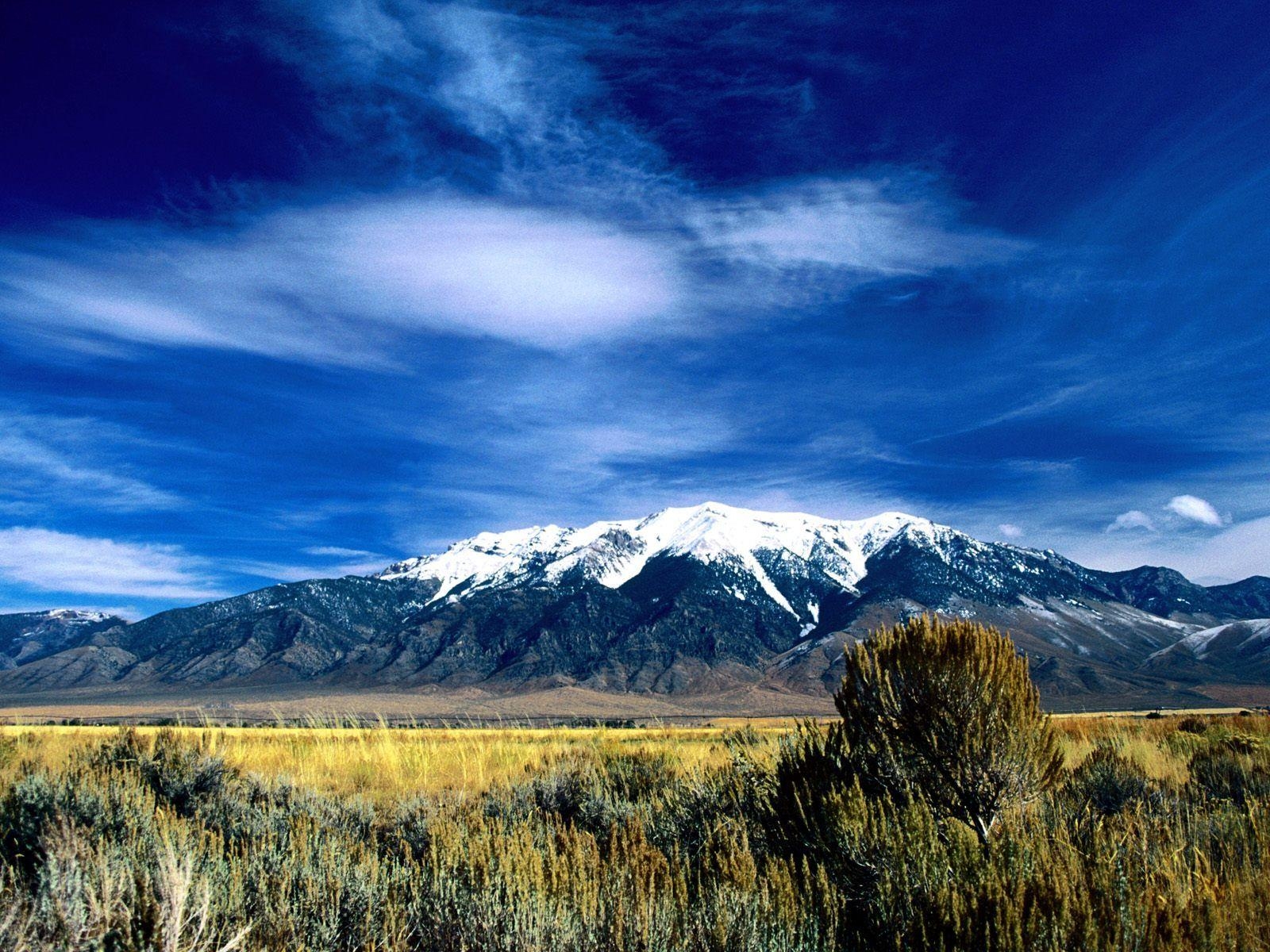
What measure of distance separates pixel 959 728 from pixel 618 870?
281 cm

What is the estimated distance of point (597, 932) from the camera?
3934mm

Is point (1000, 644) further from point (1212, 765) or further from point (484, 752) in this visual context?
point (484, 752)

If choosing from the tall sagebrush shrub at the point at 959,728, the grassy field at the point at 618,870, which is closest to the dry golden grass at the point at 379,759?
the grassy field at the point at 618,870

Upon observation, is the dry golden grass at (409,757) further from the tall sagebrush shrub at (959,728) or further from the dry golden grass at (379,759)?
the tall sagebrush shrub at (959,728)

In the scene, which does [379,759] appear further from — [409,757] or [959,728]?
[959,728]

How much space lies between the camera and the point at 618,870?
460 cm

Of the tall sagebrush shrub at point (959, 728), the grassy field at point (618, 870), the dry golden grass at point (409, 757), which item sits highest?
the tall sagebrush shrub at point (959, 728)

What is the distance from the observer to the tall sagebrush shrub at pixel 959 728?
5730mm

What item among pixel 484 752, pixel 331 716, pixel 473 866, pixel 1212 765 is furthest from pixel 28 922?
pixel 331 716

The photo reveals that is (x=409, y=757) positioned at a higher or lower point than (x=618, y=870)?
lower

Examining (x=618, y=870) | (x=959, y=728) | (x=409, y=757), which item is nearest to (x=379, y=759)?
(x=409, y=757)

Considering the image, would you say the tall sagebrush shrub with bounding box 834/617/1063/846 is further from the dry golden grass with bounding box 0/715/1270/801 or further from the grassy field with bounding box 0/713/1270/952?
the dry golden grass with bounding box 0/715/1270/801

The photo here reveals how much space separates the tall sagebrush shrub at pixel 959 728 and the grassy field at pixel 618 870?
281mm

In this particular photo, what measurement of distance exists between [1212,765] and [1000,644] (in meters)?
6.63
